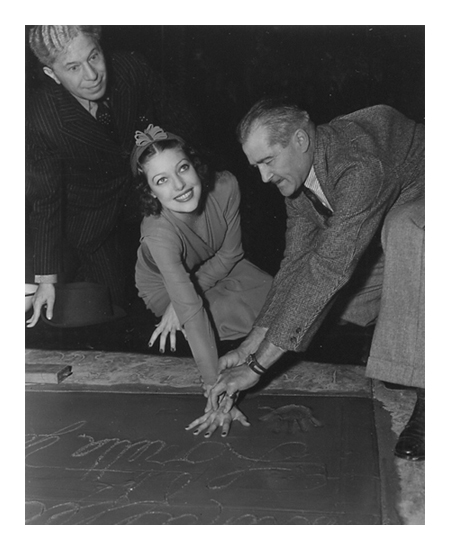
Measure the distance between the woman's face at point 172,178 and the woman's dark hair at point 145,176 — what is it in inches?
0.4

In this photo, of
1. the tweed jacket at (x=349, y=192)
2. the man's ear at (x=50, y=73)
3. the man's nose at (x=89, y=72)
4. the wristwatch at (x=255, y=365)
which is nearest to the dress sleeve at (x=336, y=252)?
the tweed jacket at (x=349, y=192)

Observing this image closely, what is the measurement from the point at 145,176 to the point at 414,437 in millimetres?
→ 1293

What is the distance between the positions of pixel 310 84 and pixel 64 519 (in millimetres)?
1629

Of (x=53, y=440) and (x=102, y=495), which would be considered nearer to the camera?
(x=102, y=495)

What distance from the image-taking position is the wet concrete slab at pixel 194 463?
78.0 inches

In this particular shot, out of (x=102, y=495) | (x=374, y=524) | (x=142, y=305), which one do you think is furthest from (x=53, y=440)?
(x=374, y=524)

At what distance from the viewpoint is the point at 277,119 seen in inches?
93.2

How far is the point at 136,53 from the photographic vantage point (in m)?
2.38

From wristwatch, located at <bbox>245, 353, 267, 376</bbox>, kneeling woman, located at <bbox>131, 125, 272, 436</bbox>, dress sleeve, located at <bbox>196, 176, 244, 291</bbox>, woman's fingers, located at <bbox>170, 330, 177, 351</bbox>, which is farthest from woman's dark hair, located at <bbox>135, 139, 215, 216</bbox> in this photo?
wristwatch, located at <bbox>245, 353, 267, 376</bbox>

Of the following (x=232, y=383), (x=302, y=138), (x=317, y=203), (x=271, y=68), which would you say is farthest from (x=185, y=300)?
(x=271, y=68)

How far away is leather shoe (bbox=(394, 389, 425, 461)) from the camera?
7.03 feet
